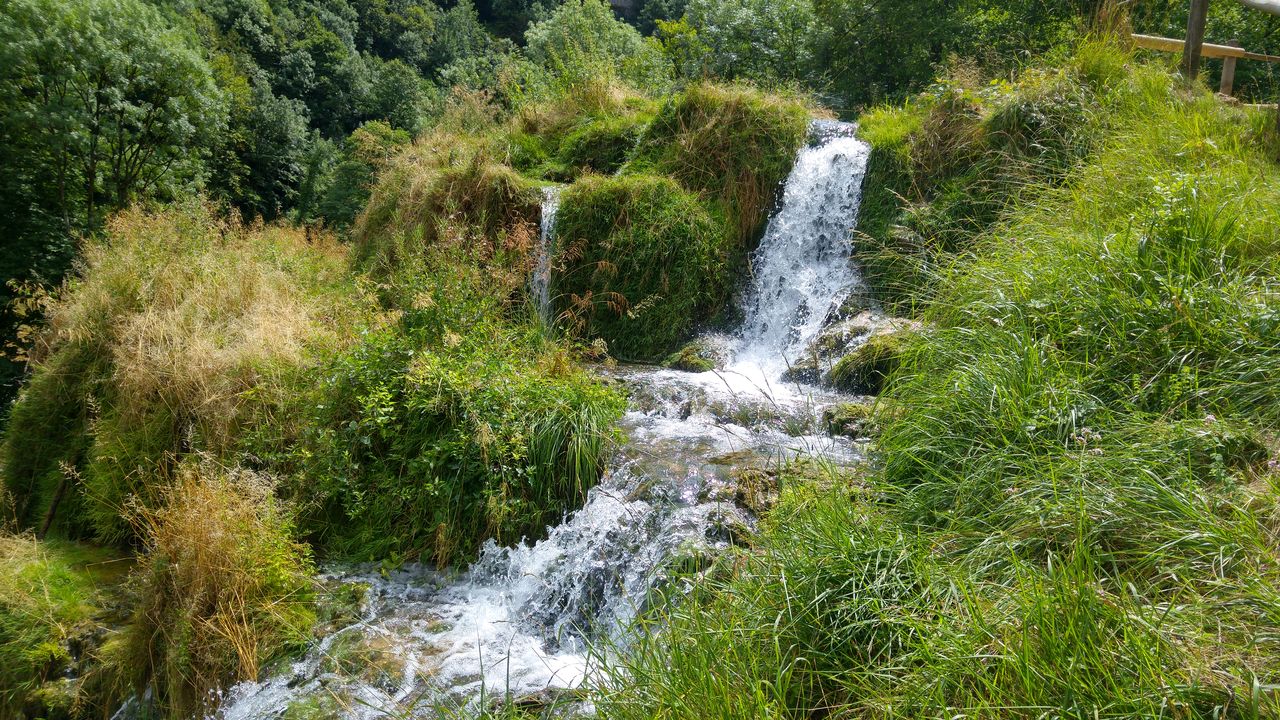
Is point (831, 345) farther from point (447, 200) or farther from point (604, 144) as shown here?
point (604, 144)

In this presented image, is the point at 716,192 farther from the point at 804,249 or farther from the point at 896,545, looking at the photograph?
the point at 896,545

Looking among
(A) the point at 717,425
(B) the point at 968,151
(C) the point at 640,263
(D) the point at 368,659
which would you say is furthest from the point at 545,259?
(D) the point at 368,659

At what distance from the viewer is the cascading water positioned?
3.59 meters

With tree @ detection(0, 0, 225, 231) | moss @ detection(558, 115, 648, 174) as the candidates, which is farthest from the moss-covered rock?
tree @ detection(0, 0, 225, 231)

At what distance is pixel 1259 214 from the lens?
3566mm

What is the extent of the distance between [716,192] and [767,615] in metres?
6.90

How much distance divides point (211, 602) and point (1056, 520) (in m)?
4.28

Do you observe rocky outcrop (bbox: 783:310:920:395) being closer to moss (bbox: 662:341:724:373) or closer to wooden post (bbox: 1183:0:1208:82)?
moss (bbox: 662:341:724:373)

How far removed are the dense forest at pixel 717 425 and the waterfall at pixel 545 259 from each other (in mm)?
142

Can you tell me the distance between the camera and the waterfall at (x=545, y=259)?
8.08 meters

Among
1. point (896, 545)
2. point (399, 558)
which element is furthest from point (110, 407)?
point (896, 545)

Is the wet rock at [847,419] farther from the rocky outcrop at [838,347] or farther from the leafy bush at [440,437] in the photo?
the leafy bush at [440,437]

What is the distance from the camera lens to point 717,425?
14.0 ft

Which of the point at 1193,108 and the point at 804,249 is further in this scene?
the point at 804,249
